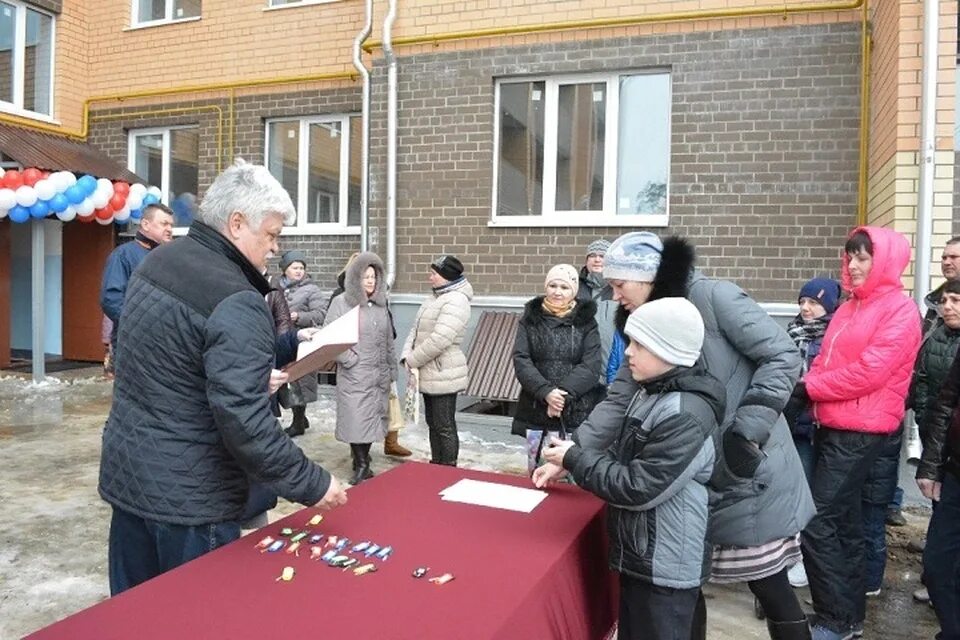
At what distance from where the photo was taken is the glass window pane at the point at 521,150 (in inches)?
314

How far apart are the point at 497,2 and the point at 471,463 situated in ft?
15.3

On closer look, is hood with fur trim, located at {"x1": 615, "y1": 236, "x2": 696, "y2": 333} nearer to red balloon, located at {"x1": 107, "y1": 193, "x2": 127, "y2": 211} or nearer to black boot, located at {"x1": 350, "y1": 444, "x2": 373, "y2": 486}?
black boot, located at {"x1": 350, "y1": 444, "x2": 373, "y2": 486}

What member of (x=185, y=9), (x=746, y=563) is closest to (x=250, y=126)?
(x=185, y=9)

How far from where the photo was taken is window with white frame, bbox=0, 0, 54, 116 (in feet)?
34.9

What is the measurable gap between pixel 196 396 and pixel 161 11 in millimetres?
10385

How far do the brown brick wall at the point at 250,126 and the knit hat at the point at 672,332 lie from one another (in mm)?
7334

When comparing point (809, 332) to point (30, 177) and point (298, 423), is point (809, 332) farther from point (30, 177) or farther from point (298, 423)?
point (30, 177)

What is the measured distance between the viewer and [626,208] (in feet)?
25.1

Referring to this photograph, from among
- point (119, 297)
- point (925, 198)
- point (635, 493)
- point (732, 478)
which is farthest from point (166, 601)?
point (925, 198)

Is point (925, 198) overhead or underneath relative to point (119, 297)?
overhead

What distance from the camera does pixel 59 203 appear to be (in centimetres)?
888

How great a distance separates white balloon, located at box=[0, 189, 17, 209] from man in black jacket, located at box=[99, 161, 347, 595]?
7.64m

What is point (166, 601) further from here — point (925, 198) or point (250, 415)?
point (925, 198)

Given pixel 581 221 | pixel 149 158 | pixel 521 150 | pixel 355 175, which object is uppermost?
pixel 149 158
